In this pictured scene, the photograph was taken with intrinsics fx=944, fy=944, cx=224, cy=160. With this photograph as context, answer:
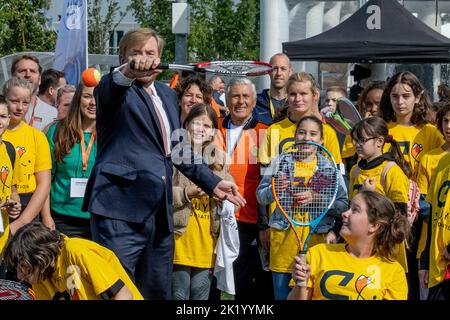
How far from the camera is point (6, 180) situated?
22.4 ft

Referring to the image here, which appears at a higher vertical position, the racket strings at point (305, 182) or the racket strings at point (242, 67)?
the racket strings at point (242, 67)

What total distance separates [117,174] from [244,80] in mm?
2486

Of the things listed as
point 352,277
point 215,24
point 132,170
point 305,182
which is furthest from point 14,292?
point 215,24

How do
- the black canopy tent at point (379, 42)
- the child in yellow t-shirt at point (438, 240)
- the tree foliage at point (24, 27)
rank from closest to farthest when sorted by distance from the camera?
the child in yellow t-shirt at point (438, 240), the black canopy tent at point (379, 42), the tree foliage at point (24, 27)

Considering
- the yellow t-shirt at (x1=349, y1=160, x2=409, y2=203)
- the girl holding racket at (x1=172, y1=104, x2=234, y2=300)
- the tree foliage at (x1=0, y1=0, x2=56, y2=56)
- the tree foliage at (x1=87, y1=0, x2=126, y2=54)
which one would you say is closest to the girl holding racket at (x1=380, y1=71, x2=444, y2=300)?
the yellow t-shirt at (x1=349, y1=160, x2=409, y2=203)

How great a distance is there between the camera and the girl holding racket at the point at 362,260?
540cm

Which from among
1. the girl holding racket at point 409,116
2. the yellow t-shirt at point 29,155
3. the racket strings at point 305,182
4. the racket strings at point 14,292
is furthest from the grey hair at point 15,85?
the racket strings at point 14,292

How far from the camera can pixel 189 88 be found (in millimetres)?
7832

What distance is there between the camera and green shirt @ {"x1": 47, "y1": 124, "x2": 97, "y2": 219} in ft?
22.7

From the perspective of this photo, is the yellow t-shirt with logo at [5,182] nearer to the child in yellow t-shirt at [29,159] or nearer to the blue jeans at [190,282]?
the child in yellow t-shirt at [29,159]

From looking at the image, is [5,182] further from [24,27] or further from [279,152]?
[24,27]

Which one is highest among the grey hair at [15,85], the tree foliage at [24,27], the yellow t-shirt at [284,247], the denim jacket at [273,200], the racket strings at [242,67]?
the tree foliage at [24,27]

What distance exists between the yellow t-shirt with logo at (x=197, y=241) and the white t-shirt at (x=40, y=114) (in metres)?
1.92
